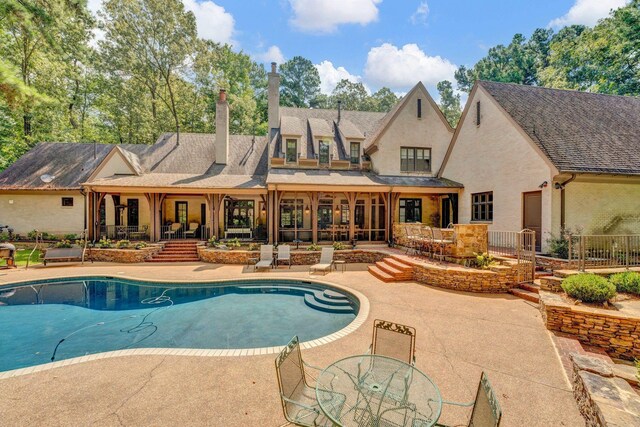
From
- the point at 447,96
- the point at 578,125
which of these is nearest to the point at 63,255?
→ the point at 578,125

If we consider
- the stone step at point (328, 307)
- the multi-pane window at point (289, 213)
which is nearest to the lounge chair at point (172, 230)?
the multi-pane window at point (289, 213)

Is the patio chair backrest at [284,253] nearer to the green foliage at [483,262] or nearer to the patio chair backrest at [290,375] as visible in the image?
the green foliage at [483,262]

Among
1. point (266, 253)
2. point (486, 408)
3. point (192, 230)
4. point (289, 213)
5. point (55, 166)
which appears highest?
point (55, 166)

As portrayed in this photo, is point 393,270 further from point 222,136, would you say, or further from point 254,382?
point 222,136

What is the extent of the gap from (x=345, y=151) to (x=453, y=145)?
6482 millimetres

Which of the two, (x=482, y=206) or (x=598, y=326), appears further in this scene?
(x=482, y=206)

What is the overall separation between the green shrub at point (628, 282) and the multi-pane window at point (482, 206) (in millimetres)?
6613

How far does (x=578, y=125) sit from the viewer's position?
12102 millimetres

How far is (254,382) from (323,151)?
50.0 feet

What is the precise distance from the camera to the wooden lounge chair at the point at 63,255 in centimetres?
1240

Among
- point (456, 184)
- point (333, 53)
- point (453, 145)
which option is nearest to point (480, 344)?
point (456, 184)

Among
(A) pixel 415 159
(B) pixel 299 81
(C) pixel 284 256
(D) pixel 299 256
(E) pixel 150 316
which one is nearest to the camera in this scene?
(E) pixel 150 316

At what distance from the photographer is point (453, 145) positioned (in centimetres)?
1609

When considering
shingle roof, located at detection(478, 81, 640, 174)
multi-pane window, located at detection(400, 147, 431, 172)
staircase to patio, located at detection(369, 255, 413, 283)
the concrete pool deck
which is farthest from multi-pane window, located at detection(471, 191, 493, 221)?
the concrete pool deck
